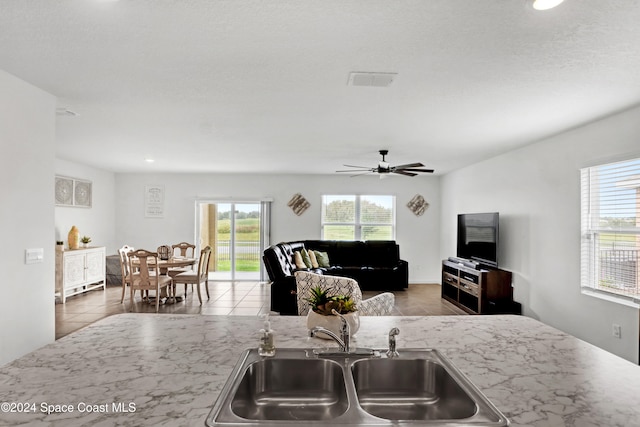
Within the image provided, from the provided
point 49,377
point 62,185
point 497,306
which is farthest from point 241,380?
point 62,185

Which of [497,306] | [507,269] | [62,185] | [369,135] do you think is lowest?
[497,306]

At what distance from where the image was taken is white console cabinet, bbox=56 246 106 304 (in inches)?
232

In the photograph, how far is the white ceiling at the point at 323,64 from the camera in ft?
6.17

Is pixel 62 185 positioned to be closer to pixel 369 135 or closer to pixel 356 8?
pixel 369 135

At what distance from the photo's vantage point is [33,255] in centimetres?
286

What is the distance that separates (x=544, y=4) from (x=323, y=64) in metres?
1.28

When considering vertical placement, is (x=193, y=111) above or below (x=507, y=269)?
above

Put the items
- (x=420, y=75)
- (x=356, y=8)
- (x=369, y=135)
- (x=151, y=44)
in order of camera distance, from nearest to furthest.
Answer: (x=356, y=8) < (x=151, y=44) < (x=420, y=75) < (x=369, y=135)

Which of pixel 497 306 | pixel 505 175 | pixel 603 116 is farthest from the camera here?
pixel 505 175

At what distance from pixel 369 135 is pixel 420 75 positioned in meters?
1.85

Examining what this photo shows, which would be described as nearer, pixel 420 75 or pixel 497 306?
pixel 420 75

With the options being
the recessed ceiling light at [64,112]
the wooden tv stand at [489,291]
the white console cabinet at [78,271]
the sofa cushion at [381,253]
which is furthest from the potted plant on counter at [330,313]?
the sofa cushion at [381,253]

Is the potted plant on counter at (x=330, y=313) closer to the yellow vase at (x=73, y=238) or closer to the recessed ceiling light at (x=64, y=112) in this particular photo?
the recessed ceiling light at (x=64, y=112)

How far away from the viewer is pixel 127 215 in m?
8.31
